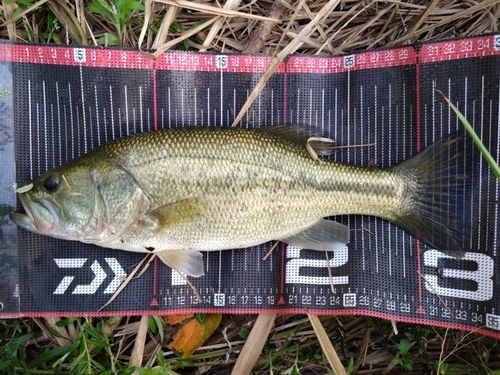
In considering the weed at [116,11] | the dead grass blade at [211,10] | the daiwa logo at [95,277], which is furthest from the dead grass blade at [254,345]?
the weed at [116,11]

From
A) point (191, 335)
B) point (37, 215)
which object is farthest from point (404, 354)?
point (37, 215)

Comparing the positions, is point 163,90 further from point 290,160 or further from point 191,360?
point 191,360

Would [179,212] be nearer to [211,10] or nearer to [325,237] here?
[325,237]

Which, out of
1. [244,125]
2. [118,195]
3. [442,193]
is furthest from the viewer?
[244,125]

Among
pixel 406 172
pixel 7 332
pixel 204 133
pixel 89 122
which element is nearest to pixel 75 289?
pixel 7 332

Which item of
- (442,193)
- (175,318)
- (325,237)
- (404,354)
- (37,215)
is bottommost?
(404,354)

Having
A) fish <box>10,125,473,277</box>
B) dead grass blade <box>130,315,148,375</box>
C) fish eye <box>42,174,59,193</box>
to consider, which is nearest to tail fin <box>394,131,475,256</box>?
fish <box>10,125,473,277</box>
